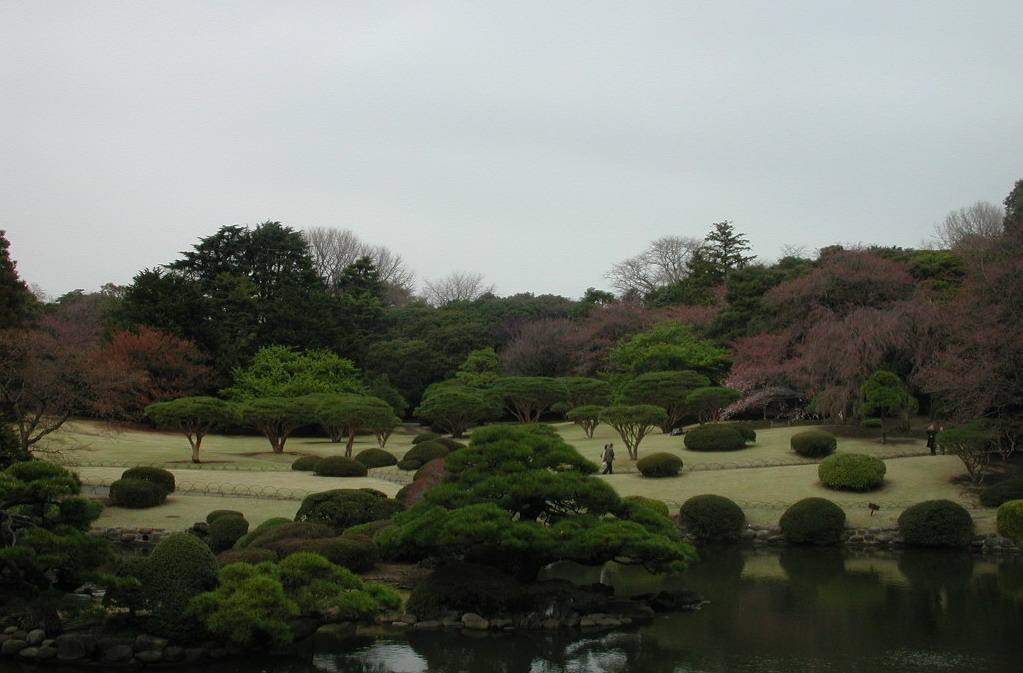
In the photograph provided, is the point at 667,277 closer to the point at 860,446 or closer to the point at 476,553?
the point at 860,446

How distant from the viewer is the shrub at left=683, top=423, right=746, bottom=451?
2872cm

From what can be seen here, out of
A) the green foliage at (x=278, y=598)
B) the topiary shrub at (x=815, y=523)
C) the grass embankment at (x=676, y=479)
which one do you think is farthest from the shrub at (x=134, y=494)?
the topiary shrub at (x=815, y=523)

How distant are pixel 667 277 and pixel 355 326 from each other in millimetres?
29896

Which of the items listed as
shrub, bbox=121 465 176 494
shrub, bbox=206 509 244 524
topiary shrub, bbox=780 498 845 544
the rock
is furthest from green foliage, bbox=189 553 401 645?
shrub, bbox=121 465 176 494

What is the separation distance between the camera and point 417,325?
51.9m

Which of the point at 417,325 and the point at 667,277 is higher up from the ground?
the point at 667,277

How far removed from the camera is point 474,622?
1171cm

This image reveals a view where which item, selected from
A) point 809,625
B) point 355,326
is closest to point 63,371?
point 809,625

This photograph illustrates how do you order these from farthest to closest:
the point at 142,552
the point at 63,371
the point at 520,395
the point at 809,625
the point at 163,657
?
the point at 520,395
the point at 63,371
the point at 142,552
the point at 809,625
the point at 163,657

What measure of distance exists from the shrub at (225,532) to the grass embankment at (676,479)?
218cm

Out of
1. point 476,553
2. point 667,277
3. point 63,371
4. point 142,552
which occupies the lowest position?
point 142,552

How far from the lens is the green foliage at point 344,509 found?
1747cm

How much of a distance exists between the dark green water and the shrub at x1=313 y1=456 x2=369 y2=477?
1357 centimetres

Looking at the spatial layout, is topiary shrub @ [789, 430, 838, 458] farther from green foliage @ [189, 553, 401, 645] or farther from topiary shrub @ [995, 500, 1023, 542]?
green foliage @ [189, 553, 401, 645]
